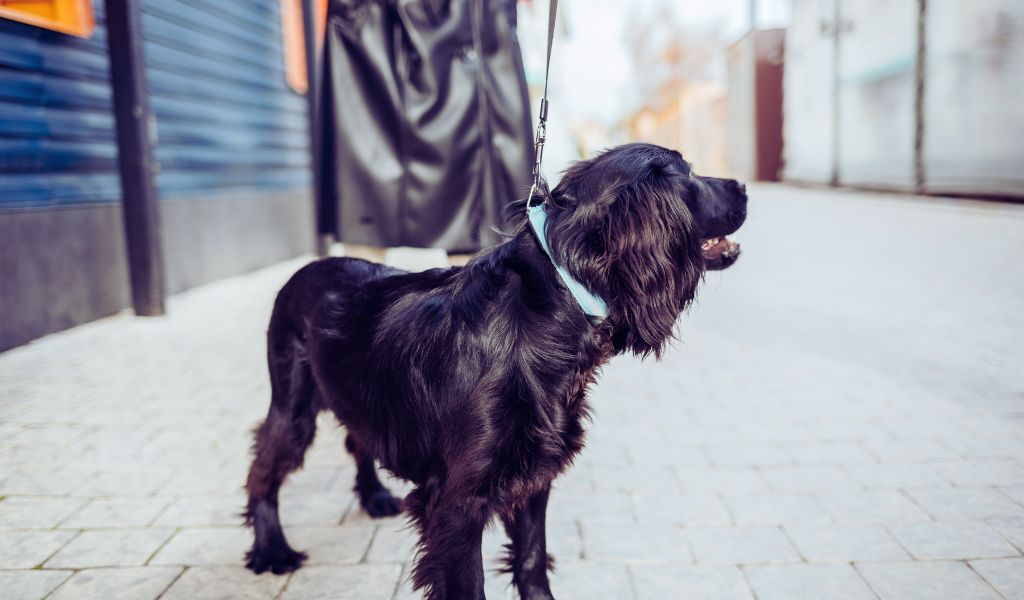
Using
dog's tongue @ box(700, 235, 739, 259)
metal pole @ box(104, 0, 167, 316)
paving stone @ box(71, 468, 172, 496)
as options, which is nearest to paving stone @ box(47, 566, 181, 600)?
paving stone @ box(71, 468, 172, 496)

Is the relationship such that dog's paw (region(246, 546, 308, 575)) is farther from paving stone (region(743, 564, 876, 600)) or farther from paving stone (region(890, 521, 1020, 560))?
paving stone (region(890, 521, 1020, 560))

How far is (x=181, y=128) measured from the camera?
7.11m

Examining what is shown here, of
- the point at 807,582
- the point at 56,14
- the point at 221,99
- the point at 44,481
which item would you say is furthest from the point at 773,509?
the point at 221,99

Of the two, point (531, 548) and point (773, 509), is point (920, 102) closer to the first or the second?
point (773, 509)

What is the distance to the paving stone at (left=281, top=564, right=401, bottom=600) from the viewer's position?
7.86 ft

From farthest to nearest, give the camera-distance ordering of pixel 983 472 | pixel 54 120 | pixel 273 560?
pixel 54 120 → pixel 983 472 → pixel 273 560

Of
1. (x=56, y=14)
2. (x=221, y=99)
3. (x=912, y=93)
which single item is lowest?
(x=221, y=99)

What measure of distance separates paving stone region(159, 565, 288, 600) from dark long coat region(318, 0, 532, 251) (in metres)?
1.46

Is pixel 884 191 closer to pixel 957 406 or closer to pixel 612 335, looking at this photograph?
pixel 957 406

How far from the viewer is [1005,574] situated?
239 cm

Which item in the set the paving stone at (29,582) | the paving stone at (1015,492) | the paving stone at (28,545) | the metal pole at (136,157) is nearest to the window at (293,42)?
the metal pole at (136,157)

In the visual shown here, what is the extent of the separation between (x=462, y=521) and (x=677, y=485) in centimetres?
140

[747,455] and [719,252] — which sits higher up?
[719,252]

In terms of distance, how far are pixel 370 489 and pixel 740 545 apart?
1324 millimetres
